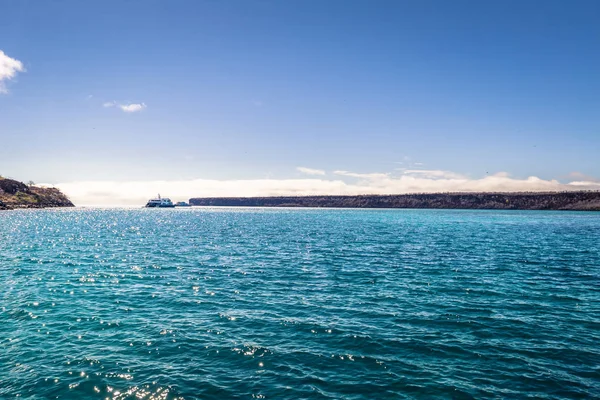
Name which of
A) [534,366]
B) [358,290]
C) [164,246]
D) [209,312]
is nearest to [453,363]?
[534,366]

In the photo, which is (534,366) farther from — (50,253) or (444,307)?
(50,253)

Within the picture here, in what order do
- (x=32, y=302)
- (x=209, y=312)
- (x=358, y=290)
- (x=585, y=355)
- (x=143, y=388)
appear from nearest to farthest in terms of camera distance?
1. (x=143, y=388)
2. (x=585, y=355)
3. (x=209, y=312)
4. (x=32, y=302)
5. (x=358, y=290)

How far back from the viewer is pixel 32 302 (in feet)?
84.6

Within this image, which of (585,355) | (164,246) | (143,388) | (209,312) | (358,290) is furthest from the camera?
(164,246)

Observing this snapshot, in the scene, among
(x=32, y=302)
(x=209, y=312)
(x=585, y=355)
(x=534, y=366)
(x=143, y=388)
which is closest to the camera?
(x=143, y=388)

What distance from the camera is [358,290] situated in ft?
95.8

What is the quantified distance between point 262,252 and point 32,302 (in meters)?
29.7

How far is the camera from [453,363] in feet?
53.5

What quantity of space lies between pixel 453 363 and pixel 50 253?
54.5m

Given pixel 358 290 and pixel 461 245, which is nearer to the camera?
pixel 358 290

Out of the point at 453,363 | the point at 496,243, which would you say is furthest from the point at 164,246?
the point at 496,243

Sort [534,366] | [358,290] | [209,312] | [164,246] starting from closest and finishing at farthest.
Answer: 1. [534,366]
2. [209,312]
3. [358,290]
4. [164,246]

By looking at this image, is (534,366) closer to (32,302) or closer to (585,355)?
(585,355)

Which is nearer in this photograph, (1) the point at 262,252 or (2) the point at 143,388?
(2) the point at 143,388
